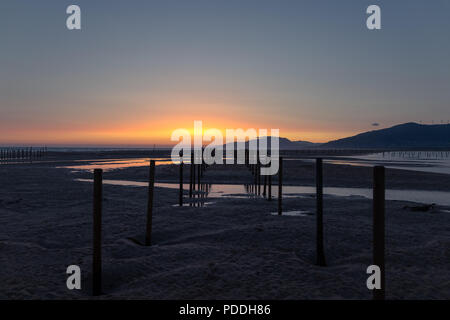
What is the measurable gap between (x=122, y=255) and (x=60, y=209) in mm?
6865

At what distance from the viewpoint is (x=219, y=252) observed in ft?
24.4

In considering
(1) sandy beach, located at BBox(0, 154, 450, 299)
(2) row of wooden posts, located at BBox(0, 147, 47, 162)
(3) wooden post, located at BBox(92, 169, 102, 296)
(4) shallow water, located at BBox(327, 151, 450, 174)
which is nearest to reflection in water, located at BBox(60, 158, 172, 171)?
(2) row of wooden posts, located at BBox(0, 147, 47, 162)

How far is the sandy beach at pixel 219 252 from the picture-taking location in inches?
218

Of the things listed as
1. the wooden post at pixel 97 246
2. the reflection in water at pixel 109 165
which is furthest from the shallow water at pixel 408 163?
the wooden post at pixel 97 246

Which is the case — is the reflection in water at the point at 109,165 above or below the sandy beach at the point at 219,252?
above

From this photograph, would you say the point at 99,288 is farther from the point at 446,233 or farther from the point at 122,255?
the point at 446,233

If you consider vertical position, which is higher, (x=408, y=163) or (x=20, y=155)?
(x=20, y=155)

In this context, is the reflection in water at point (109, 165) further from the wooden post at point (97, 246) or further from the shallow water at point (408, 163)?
the wooden post at point (97, 246)

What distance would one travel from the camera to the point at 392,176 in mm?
28953

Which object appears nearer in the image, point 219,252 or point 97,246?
point 97,246

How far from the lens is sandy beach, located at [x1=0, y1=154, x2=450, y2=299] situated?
5.54 m

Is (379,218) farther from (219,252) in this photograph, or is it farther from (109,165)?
(109,165)

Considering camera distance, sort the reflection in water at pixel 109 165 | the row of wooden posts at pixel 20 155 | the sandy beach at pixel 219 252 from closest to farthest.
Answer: the sandy beach at pixel 219 252 < the reflection in water at pixel 109 165 < the row of wooden posts at pixel 20 155

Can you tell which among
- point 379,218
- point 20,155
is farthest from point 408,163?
point 20,155
